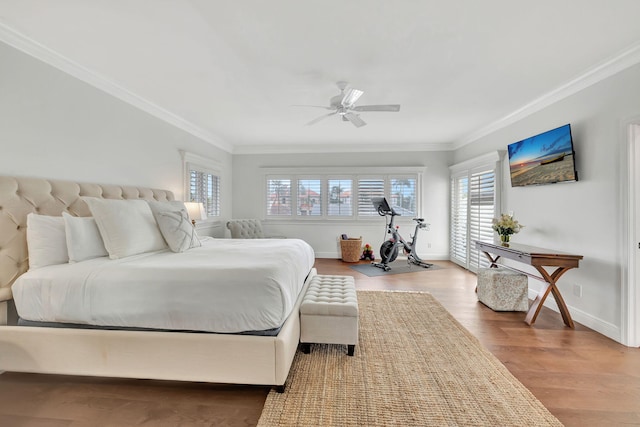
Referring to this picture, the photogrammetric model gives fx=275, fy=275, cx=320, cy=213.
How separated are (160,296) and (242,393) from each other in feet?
2.72

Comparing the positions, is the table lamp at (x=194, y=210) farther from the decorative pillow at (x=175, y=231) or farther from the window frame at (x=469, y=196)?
the window frame at (x=469, y=196)

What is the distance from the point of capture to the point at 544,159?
10.8 ft

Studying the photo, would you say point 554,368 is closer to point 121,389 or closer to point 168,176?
point 121,389

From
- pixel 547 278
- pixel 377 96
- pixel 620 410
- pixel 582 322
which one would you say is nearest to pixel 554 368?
pixel 620 410

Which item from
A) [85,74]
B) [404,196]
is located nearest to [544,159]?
[404,196]

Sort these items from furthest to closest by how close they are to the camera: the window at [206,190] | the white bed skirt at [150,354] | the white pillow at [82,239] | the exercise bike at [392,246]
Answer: the exercise bike at [392,246] → the window at [206,190] → the white pillow at [82,239] → the white bed skirt at [150,354]

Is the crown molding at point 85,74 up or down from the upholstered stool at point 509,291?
up

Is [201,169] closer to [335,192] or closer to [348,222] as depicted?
[335,192]

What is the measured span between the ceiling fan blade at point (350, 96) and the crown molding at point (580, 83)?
7.22ft

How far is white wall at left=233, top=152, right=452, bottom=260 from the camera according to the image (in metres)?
6.15

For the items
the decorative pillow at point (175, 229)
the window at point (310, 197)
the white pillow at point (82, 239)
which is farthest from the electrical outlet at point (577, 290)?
the white pillow at point (82, 239)

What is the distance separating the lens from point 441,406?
1.65 meters

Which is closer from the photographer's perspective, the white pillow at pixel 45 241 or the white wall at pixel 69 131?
the white pillow at pixel 45 241

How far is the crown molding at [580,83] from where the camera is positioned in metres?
2.33
